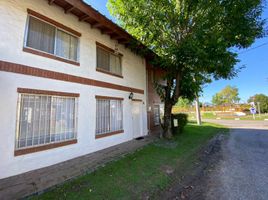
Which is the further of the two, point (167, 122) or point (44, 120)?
point (167, 122)

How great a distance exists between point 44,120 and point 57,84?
148 cm

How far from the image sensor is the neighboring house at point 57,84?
5.14 meters

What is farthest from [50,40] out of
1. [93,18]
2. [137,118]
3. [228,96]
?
[228,96]

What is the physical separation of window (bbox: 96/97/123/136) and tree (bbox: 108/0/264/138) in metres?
4.13

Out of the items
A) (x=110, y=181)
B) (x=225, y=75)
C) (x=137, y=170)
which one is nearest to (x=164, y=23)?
(x=225, y=75)

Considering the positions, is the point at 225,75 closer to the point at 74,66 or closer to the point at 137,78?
the point at 137,78

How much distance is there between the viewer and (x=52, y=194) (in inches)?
160

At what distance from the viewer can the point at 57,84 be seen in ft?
21.0

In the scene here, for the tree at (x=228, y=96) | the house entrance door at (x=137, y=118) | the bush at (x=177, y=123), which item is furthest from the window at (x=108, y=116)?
the tree at (x=228, y=96)

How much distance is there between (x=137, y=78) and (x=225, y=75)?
19.0 feet

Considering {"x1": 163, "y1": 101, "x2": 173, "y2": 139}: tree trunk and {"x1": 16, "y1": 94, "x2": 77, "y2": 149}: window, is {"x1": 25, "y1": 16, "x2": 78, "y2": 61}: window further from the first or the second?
{"x1": 163, "y1": 101, "x2": 173, "y2": 139}: tree trunk

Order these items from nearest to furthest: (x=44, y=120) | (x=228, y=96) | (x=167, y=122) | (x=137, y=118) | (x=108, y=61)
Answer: (x=44, y=120) < (x=108, y=61) < (x=167, y=122) < (x=137, y=118) < (x=228, y=96)

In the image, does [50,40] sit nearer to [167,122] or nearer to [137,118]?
[137,118]

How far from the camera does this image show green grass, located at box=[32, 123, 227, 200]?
412 cm
